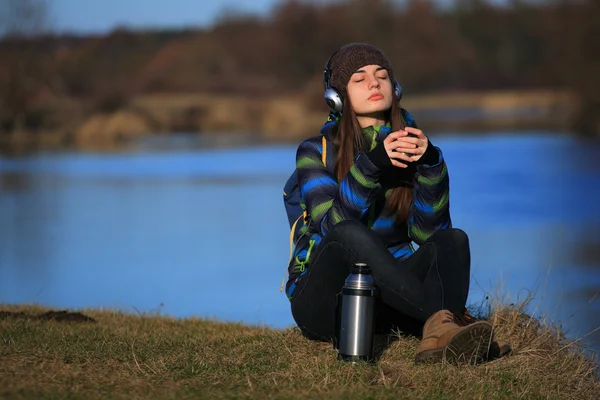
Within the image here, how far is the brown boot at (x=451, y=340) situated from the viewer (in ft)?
13.7

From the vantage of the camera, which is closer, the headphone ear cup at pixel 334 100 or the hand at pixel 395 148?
the hand at pixel 395 148

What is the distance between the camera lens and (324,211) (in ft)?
14.5

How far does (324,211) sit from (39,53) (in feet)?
129

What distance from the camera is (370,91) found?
458 centimetres

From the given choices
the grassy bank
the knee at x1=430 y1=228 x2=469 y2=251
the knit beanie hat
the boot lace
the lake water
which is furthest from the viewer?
the lake water

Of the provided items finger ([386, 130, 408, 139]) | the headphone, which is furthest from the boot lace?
the headphone

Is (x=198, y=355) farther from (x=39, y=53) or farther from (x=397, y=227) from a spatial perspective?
(x=39, y=53)

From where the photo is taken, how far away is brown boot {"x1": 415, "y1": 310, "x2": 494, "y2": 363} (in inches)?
164

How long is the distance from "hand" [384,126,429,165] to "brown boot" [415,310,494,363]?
0.60m

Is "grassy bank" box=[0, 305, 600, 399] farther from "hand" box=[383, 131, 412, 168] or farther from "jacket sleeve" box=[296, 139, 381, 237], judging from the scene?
"hand" box=[383, 131, 412, 168]

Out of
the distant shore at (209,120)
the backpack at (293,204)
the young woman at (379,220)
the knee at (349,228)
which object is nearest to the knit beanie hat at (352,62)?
the young woman at (379,220)

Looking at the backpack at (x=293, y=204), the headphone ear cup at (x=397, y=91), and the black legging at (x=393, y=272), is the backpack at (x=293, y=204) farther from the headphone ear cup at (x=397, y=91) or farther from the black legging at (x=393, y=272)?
the headphone ear cup at (x=397, y=91)

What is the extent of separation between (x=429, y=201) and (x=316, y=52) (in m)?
52.3

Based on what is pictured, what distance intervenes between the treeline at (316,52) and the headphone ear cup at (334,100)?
3584 centimetres
